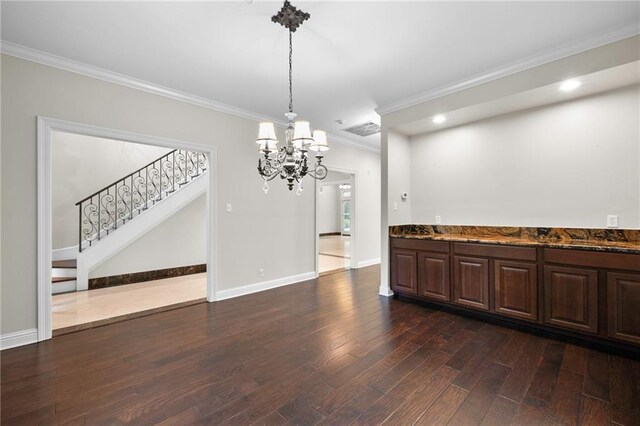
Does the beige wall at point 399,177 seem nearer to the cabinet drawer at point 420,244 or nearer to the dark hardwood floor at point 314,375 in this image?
the cabinet drawer at point 420,244

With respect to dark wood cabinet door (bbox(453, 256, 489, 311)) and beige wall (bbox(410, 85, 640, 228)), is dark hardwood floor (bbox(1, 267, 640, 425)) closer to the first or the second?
dark wood cabinet door (bbox(453, 256, 489, 311))

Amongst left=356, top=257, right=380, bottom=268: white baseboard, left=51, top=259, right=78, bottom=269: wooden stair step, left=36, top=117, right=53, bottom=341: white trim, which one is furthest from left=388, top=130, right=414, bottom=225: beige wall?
left=51, top=259, right=78, bottom=269: wooden stair step

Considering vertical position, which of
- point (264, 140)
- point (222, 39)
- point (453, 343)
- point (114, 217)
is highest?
point (222, 39)

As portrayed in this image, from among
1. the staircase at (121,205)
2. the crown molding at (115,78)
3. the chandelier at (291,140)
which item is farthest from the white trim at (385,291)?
the staircase at (121,205)

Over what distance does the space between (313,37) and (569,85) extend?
267 centimetres

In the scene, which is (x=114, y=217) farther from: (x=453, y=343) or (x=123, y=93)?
(x=453, y=343)

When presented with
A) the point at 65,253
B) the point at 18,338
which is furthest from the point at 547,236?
the point at 65,253

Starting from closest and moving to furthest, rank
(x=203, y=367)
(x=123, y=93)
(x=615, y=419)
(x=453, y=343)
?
(x=615, y=419) < (x=203, y=367) < (x=453, y=343) < (x=123, y=93)

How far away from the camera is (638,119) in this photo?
2.91 metres

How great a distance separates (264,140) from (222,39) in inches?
40.8

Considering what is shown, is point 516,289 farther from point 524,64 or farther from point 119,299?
point 119,299

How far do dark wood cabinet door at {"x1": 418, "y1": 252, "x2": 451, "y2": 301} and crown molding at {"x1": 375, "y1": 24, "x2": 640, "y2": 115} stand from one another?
2.11 meters

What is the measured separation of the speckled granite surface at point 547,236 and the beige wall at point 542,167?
3.5 inches

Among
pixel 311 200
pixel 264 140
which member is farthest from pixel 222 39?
pixel 311 200
